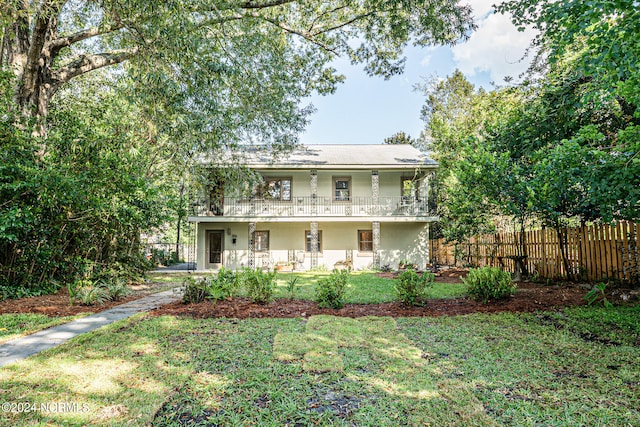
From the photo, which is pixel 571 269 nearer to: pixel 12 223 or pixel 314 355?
pixel 314 355

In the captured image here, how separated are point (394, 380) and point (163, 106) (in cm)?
694

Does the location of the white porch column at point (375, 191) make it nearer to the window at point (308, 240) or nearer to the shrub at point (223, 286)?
the window at point (308, 240)

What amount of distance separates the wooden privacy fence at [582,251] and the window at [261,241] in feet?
35.5

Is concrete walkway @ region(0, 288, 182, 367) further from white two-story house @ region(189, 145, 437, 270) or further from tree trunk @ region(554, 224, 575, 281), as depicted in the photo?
tree trunk @ region(554, 224, 575, 281)

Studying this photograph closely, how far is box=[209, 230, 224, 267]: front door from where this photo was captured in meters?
17.9

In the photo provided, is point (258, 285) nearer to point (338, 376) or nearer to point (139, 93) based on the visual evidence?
point (338, 376)

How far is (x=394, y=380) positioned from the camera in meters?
3.39

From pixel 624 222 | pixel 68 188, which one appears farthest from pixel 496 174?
pixel 68 188

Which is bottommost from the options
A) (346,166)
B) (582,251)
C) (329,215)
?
(582,251)

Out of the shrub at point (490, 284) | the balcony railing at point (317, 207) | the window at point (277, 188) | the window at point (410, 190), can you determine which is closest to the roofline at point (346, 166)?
the window at point (410, 190)

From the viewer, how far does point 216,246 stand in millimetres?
18078

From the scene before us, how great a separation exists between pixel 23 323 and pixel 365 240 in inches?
582

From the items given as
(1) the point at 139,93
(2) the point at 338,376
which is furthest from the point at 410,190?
(2) the point at 338,376

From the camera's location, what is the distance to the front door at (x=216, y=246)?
17909 mm
